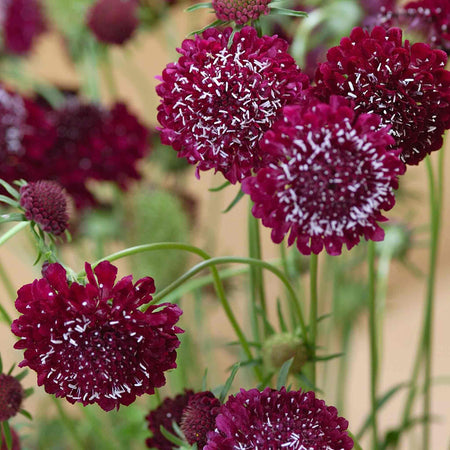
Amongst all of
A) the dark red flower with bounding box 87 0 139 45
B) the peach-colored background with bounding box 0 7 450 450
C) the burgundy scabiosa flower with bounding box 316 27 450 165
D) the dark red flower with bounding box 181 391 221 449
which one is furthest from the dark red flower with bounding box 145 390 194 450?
the peach-colored background with bounding box 0 7 450 450

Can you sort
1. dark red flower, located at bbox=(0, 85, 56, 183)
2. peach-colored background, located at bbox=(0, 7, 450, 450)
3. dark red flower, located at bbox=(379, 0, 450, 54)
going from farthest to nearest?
peach-colored background, located at bbox=(0, 7, 450, 450)
dark red flower, located at bbox=(0, 85, 56, 183)
dark red flower, located at bbox=(379, 0, 450, 54)

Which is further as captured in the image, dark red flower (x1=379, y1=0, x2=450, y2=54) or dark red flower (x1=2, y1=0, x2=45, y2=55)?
dark red flower (x1=2, y1=0, x2=45, y2=55)

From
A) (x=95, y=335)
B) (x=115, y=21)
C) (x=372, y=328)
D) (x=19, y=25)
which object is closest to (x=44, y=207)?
(x=95, y=335)

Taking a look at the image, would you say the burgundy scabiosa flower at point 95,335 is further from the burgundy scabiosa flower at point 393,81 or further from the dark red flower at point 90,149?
the dark red flower at point 90,149

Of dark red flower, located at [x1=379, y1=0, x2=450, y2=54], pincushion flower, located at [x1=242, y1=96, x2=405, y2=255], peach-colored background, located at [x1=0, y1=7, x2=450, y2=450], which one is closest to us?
pincushion flower, located at [x1=242, y1=96, x2=405, y2=255]

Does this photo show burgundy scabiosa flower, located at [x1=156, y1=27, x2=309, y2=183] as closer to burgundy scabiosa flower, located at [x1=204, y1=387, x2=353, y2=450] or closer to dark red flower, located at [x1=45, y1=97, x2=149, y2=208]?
burgundy scabiosa flower, located at [x1=204, y1=387, x2=353, y2=450]

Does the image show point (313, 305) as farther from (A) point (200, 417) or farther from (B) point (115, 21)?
(B) point (115, 21)

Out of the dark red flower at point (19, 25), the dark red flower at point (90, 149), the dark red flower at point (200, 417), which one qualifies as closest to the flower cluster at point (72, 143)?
the dark red flower at point (90, 149)
